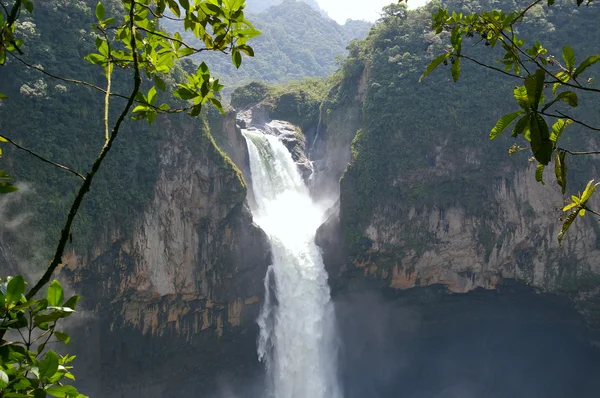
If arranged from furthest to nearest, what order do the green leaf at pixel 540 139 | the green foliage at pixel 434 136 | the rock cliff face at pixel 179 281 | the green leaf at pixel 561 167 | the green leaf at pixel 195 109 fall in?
1. the green foliage at pixel 434 136
2. the rock cliff face at pixel 179 281
3. the green leaf at pixel 195 109
4. the green leaf at pixel 561 167
5. the green leaf at pixel 540 139

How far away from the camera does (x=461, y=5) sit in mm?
25625

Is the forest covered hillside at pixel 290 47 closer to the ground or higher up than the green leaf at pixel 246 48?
higher up

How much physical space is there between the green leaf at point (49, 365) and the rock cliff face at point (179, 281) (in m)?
15.1

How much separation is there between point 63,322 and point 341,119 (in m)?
15.2

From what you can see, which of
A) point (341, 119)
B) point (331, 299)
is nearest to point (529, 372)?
point (331, 299)

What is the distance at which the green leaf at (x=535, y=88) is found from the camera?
72.9 inches

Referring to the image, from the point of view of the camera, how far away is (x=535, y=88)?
6.11 ft

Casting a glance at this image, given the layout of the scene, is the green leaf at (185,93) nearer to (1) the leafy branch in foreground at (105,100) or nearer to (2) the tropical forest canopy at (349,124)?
(1) the leafy branch in foreground at (105,100)

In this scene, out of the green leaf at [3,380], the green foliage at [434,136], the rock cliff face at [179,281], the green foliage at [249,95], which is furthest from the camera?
the green foliage at [249,95]

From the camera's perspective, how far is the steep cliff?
2108 centimetres

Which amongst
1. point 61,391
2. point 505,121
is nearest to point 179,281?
point 61,391

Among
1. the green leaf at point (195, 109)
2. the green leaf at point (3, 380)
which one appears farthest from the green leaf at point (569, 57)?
the green leaf at point (3, 380)

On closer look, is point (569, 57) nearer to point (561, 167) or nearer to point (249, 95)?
point (561, 167)

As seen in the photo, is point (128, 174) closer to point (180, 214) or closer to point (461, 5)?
point (180, 214)
